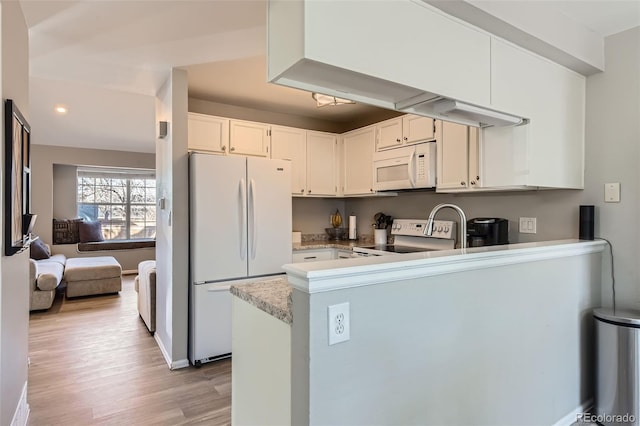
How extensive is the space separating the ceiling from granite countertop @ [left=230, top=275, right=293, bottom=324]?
60.7 inches

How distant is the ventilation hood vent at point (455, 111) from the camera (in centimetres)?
170

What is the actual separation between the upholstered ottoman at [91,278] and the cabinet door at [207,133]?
123 inches

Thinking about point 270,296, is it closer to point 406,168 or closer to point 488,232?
point 488,232

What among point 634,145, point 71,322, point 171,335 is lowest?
point 71,322

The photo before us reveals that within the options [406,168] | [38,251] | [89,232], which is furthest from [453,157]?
[89,232]

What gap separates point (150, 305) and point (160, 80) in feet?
7.34

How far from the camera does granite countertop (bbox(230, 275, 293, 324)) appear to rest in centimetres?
129

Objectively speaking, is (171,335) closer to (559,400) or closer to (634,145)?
(559,400)

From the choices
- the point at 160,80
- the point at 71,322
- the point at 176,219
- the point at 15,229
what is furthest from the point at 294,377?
the point at 71,322

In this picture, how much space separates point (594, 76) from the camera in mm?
2393

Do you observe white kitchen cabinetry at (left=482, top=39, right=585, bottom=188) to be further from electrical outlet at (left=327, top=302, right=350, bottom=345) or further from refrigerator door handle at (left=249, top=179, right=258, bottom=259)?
refrigerator door handle at (left=249, top=179, right=258, bottom=259)

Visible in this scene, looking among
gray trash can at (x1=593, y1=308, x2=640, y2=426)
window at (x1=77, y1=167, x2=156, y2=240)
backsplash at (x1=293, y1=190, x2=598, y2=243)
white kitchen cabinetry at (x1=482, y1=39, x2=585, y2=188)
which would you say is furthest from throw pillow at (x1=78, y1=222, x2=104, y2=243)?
gray trash can at (x1=593, y1=308, x2=640, y2=426)

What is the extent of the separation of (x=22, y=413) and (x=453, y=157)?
3.43 metres

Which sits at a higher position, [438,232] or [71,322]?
[438,232]
